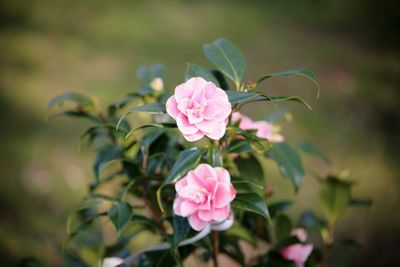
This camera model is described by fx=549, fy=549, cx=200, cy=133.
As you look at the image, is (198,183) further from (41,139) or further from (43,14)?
(43,14)

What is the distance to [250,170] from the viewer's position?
3.32ft

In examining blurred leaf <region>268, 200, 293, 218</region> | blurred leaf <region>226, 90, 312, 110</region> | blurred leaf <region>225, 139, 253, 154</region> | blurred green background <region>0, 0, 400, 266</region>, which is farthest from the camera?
blurred green background <region>0, 0, 400, 266</region>

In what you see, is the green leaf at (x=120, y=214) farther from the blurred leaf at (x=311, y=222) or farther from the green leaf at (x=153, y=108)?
the blurred leaf at (x=311, y=222)

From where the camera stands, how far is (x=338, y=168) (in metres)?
2.60

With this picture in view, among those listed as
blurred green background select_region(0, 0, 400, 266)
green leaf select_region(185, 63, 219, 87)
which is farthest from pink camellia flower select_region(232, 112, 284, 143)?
blurred green background select_region(0, 0, 400, 266)

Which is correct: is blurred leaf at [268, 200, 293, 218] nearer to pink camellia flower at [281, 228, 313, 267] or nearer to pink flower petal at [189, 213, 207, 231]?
pink camellia flower at [281, 228, 313, 267]

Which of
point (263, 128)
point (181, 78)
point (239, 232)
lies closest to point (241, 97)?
point (263, 128)

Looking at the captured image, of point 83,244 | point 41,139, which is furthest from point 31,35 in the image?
point 83,244

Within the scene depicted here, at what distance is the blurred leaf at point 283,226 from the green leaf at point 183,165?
1.15ft

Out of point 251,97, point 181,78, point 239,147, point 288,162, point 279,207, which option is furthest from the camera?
point 181,78

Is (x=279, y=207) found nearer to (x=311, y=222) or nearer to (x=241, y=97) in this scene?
(x=311, y=222)

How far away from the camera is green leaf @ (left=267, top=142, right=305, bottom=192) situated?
105cm

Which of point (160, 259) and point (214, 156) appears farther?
point (160, 259)

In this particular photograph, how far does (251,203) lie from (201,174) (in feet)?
0.31
